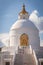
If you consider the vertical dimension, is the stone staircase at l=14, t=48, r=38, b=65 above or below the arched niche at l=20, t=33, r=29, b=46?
below

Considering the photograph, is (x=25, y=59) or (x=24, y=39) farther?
(x=24, y=39)

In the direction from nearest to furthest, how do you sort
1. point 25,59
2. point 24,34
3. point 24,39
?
1. point 25,59
2. point 24,34
3. point 24,39

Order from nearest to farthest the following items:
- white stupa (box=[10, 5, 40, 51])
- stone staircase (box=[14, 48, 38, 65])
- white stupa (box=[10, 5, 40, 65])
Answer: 1. stone staircase (box=[14, 48, 38, 65])
2. white stupa (box=[10, 5, 40, 65])
3. white stupa (box=[10, 5, 40, 51])

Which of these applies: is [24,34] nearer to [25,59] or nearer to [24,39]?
[24,39]

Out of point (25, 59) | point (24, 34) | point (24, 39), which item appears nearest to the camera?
point (25, 59)

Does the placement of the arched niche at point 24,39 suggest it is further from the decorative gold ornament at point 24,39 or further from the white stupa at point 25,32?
the white stupa at point 25,32

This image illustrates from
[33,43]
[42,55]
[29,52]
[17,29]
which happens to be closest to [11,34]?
[17,29]

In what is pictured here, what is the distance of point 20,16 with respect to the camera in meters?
31.3

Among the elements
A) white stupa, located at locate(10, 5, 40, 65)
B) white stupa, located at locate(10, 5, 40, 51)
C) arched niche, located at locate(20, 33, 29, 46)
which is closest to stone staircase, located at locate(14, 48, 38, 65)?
white stupa, located at locate(10, 5, 40, 65)

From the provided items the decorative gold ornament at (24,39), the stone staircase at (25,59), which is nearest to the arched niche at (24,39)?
the decorative gold ornament at (24,39)

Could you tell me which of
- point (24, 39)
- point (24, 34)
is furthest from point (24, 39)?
point (24, 34)

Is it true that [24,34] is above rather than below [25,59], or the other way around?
above

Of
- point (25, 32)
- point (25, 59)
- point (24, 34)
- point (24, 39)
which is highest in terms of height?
point (25, 32)

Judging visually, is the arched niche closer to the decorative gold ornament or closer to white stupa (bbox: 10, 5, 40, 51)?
the decorative gold ornament
